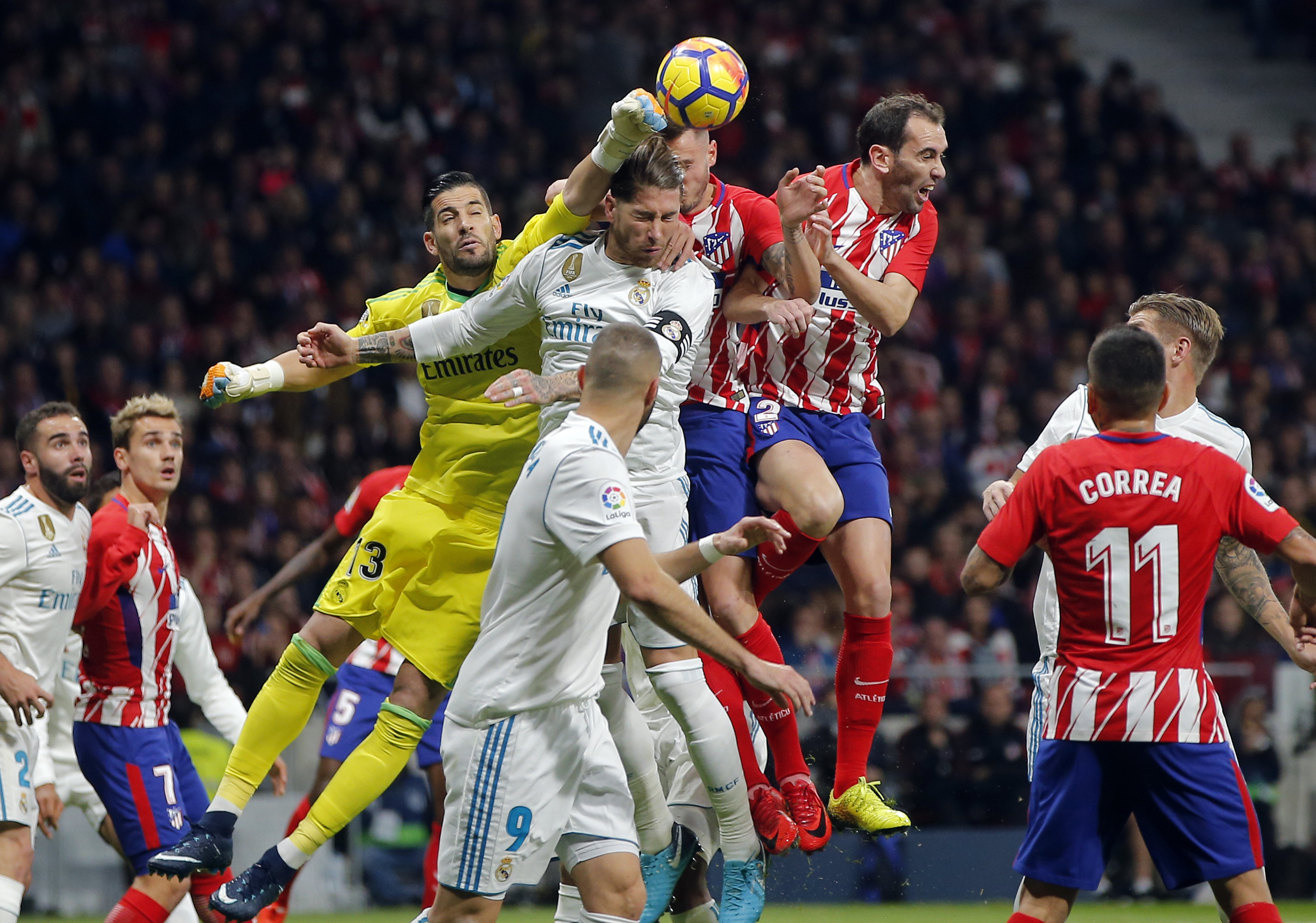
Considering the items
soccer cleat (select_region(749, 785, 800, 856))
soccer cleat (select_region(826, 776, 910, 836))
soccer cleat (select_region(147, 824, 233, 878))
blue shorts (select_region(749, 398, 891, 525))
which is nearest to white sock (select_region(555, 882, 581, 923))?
soccer cleat (select_region(749, 785, 800, 856))

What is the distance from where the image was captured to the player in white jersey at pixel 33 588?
7.52m

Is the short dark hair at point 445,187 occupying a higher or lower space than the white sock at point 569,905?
higher

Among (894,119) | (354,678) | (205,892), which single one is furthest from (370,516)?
(894,119)

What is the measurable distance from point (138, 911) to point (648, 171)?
14.6 feet

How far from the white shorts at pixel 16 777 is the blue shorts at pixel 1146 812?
4.86 m

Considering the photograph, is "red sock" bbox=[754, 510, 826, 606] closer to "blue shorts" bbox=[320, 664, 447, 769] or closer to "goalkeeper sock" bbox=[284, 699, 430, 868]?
"goalkeeper sock" bbox=[284, 699, 430, 868]

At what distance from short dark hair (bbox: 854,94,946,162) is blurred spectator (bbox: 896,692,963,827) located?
222 inches

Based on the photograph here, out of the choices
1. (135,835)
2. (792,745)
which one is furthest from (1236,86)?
(135,835)

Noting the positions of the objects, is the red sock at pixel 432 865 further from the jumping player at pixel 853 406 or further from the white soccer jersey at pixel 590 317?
the white soccer jersey at pixel 590 317

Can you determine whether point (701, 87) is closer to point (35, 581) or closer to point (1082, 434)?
point (1082, 434)

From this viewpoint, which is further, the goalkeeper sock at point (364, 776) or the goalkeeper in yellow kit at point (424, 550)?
the goalkeeper in yellow kit at point (424, 550)

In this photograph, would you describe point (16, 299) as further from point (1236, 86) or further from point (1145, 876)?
point (1236, 86)

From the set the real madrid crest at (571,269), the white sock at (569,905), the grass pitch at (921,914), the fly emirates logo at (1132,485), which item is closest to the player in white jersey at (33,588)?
the white sock at (569,905)

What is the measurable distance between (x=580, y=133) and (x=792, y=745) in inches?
471
